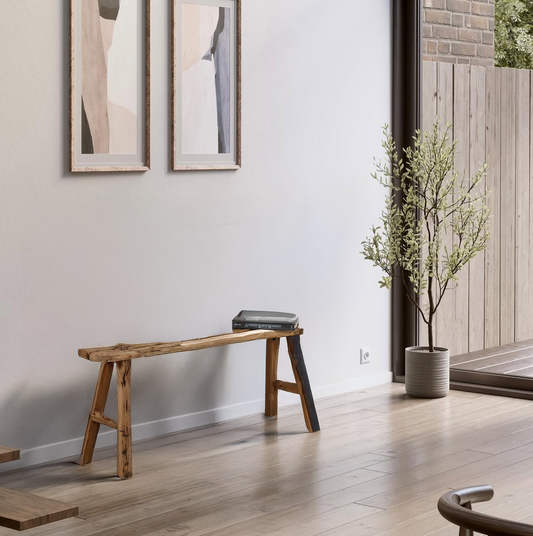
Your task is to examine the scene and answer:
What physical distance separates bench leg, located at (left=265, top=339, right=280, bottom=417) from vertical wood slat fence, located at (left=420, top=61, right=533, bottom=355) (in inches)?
53.6

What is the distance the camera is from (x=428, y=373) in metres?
5.47

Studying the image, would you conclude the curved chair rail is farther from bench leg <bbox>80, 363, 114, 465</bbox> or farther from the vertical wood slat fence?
the vertical wood slat fence

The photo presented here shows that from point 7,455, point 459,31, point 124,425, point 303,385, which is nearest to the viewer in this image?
point 7,455

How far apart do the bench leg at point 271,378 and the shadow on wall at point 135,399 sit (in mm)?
234

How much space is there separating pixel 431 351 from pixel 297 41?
1934 mm

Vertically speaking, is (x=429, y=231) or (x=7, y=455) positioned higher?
(x=429, y=231)

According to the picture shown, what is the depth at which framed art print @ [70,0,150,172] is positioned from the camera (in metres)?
4.20

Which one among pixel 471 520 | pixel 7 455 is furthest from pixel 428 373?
pixel 471 520

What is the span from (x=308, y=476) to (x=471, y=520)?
7.58 feet

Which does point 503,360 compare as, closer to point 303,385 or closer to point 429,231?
point 429,231

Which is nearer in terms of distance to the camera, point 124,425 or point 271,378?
point 124,425

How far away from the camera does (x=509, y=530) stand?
65.1 inches

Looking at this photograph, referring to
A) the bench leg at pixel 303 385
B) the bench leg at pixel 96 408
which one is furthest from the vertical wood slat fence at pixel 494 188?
the bench leg at pixel 96 408

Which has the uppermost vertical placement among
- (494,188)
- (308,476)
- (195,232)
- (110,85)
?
(110,85)
